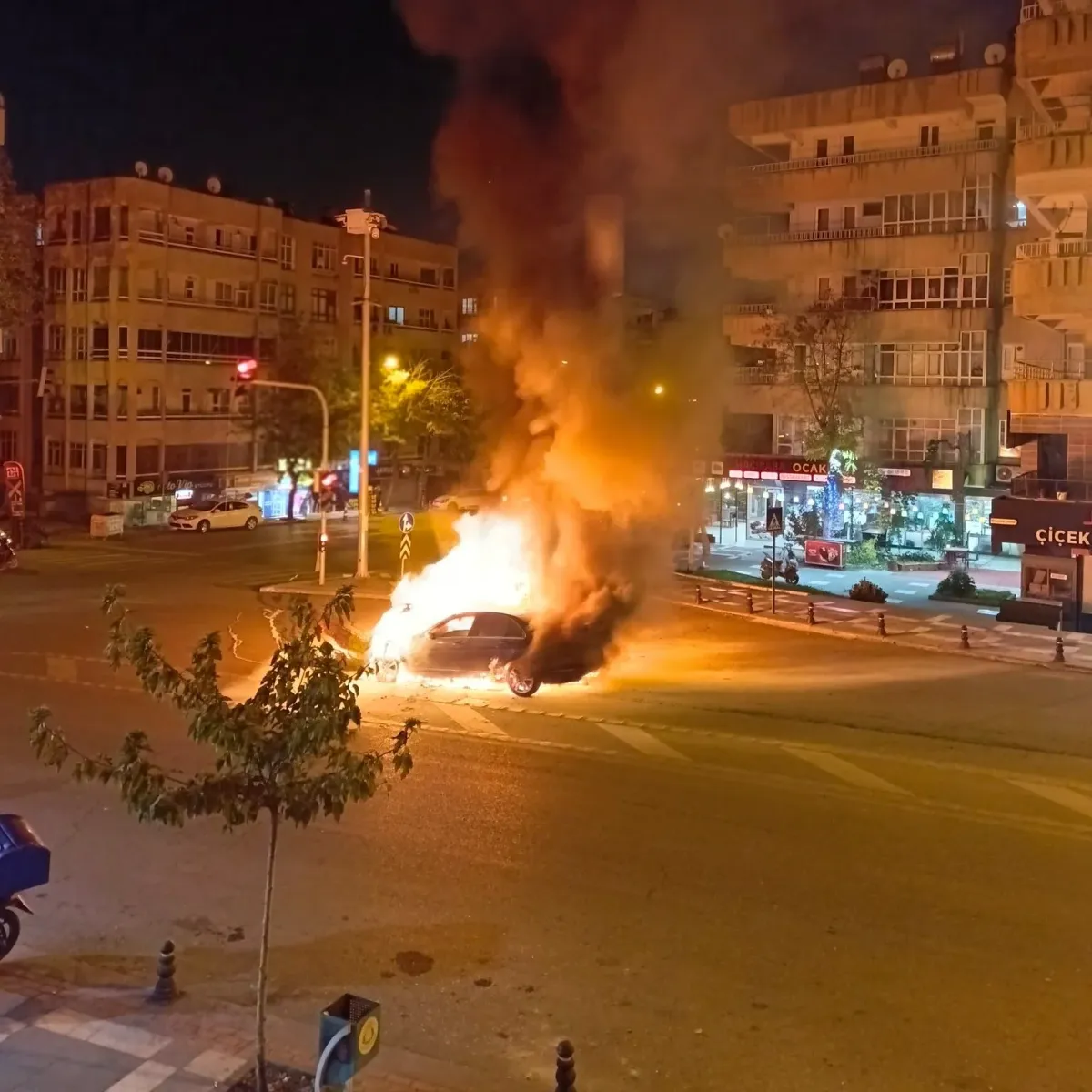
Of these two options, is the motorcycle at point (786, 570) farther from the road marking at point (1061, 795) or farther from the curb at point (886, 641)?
the road marking at point (1061, 795)

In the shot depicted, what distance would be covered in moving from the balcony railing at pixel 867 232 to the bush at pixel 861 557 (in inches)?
501

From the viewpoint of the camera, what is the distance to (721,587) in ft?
111

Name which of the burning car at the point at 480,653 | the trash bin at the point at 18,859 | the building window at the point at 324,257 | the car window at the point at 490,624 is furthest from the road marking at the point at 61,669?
the building window at the point at 324,257

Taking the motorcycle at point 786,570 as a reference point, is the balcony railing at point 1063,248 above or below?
above

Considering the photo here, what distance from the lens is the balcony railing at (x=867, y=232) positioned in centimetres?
4409

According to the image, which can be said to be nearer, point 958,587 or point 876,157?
point 958,587

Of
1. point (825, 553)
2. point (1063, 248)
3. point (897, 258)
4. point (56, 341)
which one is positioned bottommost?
point (825, 553)

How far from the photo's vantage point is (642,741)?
53.9 feet

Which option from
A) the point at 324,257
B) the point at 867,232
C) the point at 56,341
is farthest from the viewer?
the point at 324,257

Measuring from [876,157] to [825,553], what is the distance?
1605 cm

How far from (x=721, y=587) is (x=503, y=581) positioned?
9816mm

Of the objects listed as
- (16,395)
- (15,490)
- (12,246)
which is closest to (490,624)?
(15,490)

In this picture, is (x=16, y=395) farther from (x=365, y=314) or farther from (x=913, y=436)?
(x=913, y=436)

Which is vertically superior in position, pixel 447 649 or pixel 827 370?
pixel 827 370
